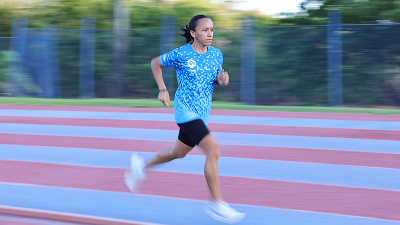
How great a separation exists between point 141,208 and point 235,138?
13.7ft

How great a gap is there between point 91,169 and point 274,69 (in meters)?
8.16

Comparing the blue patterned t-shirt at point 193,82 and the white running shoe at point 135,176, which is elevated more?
the blue patterned t-shirt at point 193,82

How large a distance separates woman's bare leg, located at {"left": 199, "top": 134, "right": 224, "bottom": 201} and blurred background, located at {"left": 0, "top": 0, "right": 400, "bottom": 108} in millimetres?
9117

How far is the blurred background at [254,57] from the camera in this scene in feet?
40.7

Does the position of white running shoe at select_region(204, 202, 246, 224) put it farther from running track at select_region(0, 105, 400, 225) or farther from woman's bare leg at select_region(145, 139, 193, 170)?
woman's bare leg at select_region(145, 139, 193, 170)

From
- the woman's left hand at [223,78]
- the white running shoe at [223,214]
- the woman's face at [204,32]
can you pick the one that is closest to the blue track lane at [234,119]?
the woman's left hand at [223,78]

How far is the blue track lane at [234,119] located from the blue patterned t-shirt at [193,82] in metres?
5.73

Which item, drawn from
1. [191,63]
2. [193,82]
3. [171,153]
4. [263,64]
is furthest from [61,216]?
[263,64]

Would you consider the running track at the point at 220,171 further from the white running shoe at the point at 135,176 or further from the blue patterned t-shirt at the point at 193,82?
the blue patterned t-shirt at the point at 193,82

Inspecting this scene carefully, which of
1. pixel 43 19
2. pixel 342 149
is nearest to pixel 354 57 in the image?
pixel 342 149

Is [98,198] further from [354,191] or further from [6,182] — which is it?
[354,191]

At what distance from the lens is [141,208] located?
4277mm

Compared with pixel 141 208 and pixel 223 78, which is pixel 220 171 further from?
pixel 223 78

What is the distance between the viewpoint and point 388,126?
9.46m
